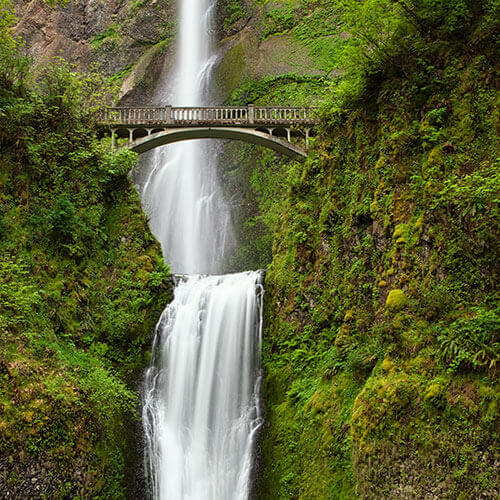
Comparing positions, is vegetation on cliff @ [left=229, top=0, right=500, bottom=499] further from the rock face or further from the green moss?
the rock face

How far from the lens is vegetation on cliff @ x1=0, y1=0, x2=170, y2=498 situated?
8.84 meters

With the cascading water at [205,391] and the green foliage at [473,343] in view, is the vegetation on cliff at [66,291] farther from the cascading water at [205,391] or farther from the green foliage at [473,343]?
the green foliage at [473,343]

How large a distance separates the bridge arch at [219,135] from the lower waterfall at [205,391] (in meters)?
4.76

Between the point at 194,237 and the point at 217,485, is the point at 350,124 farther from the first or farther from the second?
the point at 194,237

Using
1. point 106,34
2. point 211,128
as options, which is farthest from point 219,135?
point 106,34

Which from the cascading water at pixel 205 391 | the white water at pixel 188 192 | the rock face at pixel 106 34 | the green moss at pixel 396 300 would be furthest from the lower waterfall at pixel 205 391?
the rock face at pixel 106 34

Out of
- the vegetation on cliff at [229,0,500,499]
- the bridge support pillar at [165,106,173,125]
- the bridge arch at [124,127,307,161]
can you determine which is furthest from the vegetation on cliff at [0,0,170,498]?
the vegetation on cliff at [229,0,500,499]

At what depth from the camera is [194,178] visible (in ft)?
81.0

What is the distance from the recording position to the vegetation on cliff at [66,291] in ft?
29.0

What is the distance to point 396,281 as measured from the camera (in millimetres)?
8820

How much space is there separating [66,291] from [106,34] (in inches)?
1013

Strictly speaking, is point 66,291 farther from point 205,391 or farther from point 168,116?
point 168,116

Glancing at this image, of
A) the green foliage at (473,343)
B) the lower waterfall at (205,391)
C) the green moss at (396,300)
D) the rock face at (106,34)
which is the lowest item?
the lower waterfall at (205,391)

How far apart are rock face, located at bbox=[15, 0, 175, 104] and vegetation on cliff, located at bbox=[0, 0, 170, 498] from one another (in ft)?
51.8
